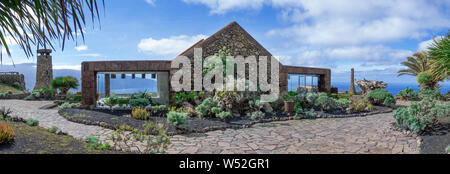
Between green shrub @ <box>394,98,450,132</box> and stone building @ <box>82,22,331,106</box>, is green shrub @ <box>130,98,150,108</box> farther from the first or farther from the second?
green shrub @ <box>394,98,450,132</box>

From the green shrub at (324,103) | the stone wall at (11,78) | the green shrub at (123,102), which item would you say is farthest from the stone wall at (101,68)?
the stone wall at (11,78)

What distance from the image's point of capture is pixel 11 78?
1137 inches

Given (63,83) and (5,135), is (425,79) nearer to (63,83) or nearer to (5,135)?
(5,135)

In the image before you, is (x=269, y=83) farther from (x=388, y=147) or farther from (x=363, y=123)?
(x=388, y=147)

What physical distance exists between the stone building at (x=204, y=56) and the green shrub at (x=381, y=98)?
4018 millimetres

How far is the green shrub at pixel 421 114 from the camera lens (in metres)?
6.61

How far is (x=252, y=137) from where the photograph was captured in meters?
6.64

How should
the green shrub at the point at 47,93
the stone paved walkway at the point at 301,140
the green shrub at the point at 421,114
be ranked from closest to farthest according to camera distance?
the stone paved walkway at the point at 301,140
the green shrub at the point at 421,114
the green shrub at the point at 47,93

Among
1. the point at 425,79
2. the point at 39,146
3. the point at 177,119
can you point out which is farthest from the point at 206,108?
the point at 425,79

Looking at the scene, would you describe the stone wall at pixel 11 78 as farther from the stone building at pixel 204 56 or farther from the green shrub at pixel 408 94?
the green shrub at pixel 408 94

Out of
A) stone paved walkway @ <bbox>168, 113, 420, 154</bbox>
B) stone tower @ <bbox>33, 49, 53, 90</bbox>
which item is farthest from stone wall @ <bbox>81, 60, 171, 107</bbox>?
stone tower @ <bbox>33, 49, 53, 90</bbox>

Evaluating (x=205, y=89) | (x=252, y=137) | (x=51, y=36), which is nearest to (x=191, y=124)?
(x=252, y=137)
